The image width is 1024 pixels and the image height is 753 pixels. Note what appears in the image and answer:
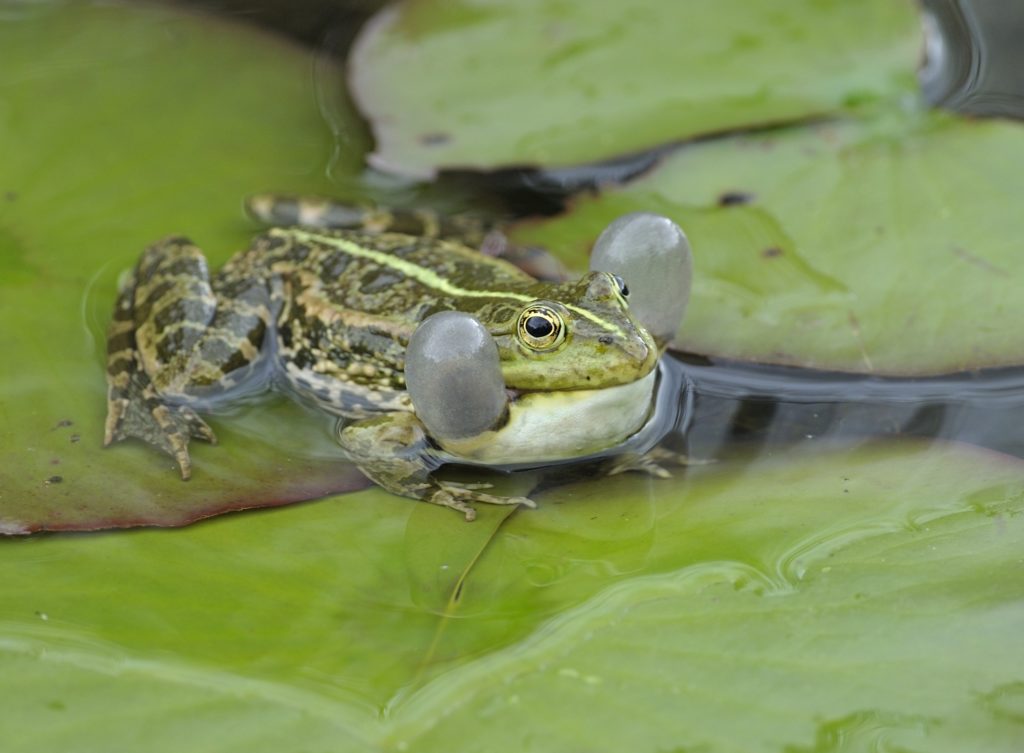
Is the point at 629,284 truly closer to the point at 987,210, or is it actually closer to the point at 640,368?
the point at 640,368

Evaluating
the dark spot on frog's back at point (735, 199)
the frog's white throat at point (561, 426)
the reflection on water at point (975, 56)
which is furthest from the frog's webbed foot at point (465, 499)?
the reflection on water at point (975, 56)

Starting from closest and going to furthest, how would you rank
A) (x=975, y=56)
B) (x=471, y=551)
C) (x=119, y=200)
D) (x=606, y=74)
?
(x=471, y=551)
(x=119, y=200)
(x=606, y=74)
(x=975, y=56)

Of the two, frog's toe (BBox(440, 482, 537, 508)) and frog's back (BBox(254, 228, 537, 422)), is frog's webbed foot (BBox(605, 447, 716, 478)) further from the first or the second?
frog's back (BBox(254, 228, 537, 422))

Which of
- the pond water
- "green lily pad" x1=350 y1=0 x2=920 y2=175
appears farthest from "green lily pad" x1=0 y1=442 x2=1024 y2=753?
"green lily pad" x1=350 y1=0 x2=920 y2=175

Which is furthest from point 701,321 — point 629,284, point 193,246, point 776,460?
point 193,246

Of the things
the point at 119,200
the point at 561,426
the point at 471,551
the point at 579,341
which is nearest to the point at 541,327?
the point at 579,341

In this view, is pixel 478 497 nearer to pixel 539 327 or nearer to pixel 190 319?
pixel 539 327
